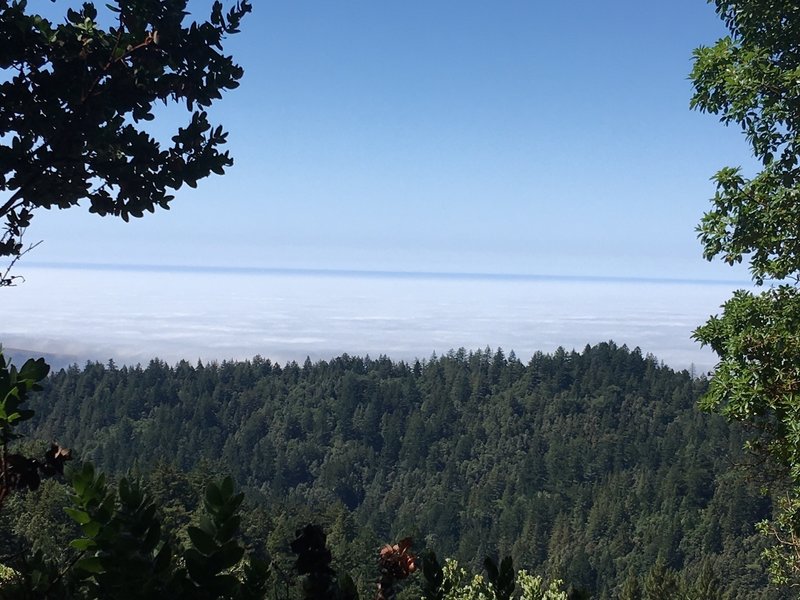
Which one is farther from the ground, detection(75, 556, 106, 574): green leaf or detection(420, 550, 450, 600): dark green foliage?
detection(75, 556, 106, 574): green leaf

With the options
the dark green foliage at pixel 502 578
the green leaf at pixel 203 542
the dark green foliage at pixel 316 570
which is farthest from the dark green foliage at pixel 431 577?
the green leaf at pixel 203 542

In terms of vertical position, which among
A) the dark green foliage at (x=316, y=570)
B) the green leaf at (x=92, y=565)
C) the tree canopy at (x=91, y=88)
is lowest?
the dark green foliage at (x=316, y=570)

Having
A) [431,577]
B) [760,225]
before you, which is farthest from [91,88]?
[760,225]

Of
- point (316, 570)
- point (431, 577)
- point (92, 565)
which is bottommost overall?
point (431, 577)

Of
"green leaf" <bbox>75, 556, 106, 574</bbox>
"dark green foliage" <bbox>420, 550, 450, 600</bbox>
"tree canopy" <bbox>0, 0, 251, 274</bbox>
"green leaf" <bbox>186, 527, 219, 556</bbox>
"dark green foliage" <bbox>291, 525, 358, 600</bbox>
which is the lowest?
"dark green foliage" <bbox>420, 550, 450, 600</bbox>

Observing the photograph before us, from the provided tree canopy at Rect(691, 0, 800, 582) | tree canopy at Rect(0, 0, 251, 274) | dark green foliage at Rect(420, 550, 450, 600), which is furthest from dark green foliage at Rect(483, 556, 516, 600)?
tree canopy at Rect(691, 0, 800, 582)

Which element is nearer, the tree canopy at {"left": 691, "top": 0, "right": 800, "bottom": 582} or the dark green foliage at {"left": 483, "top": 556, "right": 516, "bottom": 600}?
the dark green foliage at {"left": 483, "top": 556, "right": 516, "bottom": 600}

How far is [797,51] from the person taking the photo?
12.1 metres

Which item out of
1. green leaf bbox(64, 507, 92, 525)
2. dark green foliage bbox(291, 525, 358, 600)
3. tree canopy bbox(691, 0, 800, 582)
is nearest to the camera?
green leaf bbox(64, 507, 92, 525)

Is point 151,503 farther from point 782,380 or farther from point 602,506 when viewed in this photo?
point 602,506

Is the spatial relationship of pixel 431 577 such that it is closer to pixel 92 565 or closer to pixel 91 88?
pixel 92 565

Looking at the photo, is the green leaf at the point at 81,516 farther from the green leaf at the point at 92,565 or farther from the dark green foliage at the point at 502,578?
the dark green foliage at the point at 502,578

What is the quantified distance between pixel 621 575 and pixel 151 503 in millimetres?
173027

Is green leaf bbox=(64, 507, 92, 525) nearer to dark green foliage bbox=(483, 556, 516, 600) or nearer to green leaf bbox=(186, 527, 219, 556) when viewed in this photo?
green leaf bbox=(186, 527, 219, 556)
